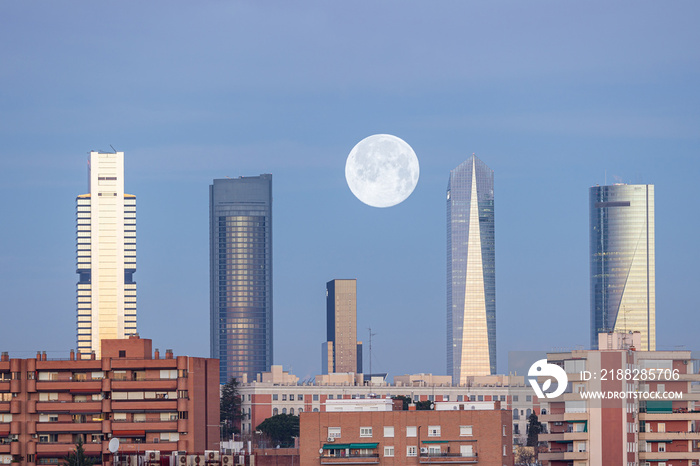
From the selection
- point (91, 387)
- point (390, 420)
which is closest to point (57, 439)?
point (91, 387)

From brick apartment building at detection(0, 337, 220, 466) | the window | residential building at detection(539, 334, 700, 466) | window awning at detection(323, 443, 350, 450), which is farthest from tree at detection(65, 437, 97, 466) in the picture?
residential building at detection(539, 334, 700, 466)

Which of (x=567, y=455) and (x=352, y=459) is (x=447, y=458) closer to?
(x=352, y=459)

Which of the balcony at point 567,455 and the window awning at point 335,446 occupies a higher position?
the window awning at point 335,446

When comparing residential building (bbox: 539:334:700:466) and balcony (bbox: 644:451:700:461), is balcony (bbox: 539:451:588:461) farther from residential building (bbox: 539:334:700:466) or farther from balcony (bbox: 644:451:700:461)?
balcony (bbox: 644:451:700:461)

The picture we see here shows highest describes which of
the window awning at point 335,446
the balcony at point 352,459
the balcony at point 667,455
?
the window awning at point 335,446

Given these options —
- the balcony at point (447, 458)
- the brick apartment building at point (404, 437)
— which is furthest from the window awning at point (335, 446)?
the balcony at point (447, 458)

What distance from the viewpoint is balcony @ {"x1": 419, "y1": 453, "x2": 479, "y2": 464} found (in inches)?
3731

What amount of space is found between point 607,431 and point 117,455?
4013cm

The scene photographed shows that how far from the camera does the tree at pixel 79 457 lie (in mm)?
108062

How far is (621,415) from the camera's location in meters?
111

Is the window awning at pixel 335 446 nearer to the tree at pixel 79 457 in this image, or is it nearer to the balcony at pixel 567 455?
the tree at pixel 79 457

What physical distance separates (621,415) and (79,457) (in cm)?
4324

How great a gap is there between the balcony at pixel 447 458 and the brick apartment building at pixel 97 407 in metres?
31.6

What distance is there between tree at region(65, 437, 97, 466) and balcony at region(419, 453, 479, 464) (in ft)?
94.4
